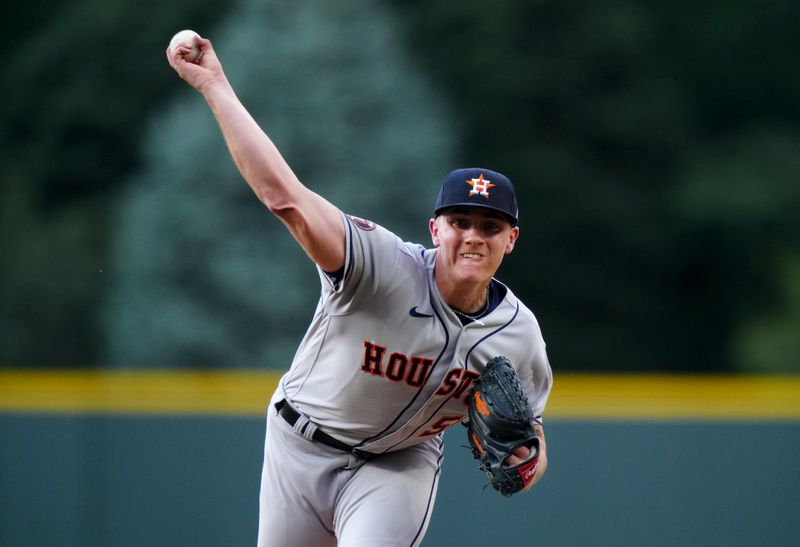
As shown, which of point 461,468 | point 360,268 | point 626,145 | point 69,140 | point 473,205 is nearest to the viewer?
point 360,268

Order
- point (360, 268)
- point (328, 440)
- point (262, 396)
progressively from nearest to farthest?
1. point (360, 268)
2. point (328, 440)
3. point (262, 396)

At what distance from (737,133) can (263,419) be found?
644 cm

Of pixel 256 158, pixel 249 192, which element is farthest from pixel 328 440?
pixel 249 192

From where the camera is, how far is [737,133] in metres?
9.95

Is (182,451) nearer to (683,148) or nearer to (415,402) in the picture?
(415,402)

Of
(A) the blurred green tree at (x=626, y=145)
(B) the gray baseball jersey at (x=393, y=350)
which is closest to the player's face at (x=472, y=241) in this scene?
(B) the gray baseball jersey at (x=393, y=350)

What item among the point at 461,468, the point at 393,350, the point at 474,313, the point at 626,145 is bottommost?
the point at 461,468

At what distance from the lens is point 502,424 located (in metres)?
2.82

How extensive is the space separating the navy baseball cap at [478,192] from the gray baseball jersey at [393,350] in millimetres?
186

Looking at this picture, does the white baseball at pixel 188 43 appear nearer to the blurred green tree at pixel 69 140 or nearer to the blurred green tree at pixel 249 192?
the blurred green tree at pixel 249 192

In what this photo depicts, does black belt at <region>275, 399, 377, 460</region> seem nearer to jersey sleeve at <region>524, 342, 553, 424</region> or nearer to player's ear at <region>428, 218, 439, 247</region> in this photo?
jersey sleeve at <region>524, 342, 553, 424</region>

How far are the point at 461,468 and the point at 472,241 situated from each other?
8.34 feet

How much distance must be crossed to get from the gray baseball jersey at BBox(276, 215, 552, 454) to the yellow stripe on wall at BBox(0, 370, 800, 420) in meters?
2.09

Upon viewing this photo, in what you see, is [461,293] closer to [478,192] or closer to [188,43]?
[478,192]
